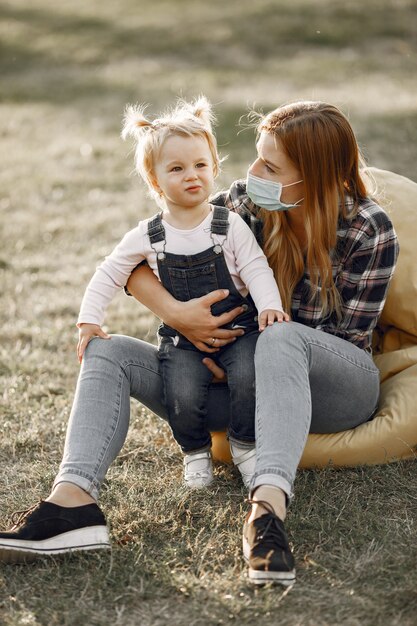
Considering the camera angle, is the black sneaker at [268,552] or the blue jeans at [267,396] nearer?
the black sneaker at [268,552]

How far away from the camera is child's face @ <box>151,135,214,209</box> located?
10.6ft

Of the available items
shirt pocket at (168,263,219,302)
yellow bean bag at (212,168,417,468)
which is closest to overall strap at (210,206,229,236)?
shirt pocket at (168,263,219,302)

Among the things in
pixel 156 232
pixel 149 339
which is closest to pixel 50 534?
pixel 156 232

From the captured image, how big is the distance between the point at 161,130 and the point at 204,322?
722mm

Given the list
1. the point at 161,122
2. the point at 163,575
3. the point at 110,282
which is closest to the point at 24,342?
the point at 110,282

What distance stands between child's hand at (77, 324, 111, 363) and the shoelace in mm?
571

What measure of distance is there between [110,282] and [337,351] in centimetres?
91

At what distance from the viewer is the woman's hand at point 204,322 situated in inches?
126

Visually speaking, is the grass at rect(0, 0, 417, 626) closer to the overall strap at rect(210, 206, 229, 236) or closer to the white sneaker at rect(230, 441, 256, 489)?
the white sneaker at rect(230, 441, 256, 489)

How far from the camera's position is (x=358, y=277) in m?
3.26

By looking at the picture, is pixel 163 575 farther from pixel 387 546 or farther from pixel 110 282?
pixel 110 282

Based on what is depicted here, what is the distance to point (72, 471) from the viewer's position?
9.70 feet

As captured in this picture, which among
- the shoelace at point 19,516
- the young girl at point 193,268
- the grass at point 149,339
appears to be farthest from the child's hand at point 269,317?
the shoelace at point 19,516

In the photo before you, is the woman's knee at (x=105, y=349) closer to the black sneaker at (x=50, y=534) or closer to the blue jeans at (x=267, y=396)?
the blue jeans at (x=267, y=396)
